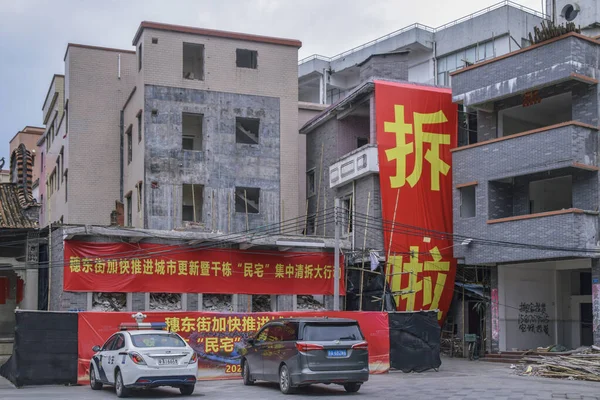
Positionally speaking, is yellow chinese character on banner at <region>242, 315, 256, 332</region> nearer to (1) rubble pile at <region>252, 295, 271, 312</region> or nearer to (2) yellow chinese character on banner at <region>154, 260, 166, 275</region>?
(2) yellow chinese character on banner at <region>154, 260, 166, 275</region>

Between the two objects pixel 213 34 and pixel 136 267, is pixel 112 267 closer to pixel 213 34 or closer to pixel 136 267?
pixel 136 267

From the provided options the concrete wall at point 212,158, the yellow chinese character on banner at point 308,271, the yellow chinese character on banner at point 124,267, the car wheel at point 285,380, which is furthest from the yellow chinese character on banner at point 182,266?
the car wheel at point 285,380

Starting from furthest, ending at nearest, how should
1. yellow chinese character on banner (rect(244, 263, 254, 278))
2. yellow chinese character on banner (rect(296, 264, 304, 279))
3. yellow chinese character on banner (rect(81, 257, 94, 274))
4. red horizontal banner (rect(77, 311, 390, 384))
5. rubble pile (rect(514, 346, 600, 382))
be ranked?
yellow chinese character on banner (rect(296, 264, 304, 279)), yellow chinese character on banner (rect(244, 263, 254, 278)), yellow chinese character on banner (rect(81, 257, 94, 274)), rubble pile (rect(514, 346, 600, 382)), red horizontal banner (rect(77, 311, 390, 384))

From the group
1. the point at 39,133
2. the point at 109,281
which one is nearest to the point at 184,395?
the point at 109,281

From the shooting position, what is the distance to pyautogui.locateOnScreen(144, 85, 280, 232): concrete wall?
33.8 m

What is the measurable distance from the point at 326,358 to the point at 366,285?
13.0 meters

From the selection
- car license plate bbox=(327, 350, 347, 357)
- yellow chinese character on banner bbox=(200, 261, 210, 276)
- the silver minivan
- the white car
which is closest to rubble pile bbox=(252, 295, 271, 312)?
yellow chinese character on banner bbox=(200, 261, 210, 276)

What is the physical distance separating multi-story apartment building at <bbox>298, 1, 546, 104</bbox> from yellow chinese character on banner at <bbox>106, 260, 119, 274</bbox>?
1982 centimetres

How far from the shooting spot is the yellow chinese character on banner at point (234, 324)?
75.3ft

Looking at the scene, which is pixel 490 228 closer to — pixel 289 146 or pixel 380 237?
pixel 380 237

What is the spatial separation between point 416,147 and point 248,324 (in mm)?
11033

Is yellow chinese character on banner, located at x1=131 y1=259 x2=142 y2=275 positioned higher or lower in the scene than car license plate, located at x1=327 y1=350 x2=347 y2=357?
higher

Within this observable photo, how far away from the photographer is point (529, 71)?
2755 centimetres

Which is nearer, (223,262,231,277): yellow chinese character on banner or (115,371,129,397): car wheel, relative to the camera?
(115,371,129,397): car wheel
